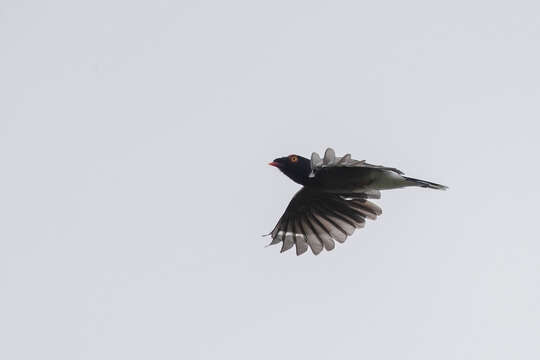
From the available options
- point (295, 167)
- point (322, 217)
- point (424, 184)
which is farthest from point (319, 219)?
point (424, 184)

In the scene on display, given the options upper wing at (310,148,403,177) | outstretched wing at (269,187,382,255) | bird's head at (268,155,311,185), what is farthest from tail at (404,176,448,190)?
bird's head at (268,155,311,185)

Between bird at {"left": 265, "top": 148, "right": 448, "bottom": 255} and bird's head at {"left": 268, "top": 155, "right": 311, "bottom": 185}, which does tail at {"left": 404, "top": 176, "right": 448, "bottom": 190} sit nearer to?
bird at {"left": 265, "top": 148, "right": 448, "bottom": 255}

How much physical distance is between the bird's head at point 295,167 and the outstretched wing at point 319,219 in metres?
0.90

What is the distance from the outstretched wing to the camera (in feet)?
45.2

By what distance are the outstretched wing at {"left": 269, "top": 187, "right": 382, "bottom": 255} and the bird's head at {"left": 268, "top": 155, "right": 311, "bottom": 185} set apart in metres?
0.90

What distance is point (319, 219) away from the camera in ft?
45.8

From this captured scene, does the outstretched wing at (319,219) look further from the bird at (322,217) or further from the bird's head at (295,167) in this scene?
the bird's head at (295,167)

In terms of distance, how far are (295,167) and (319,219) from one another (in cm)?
143

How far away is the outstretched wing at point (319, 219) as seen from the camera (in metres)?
13.8

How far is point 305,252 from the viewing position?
13.8 metres

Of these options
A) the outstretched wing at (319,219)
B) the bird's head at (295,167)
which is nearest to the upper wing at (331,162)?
the bird's head at (295,167)

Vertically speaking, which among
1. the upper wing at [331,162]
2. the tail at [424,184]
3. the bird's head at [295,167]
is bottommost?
the tail at [424,184]

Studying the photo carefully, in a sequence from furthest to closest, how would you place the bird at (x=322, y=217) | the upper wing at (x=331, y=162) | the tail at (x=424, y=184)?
the bird at (x=322, y=217)
the tail at (x=424, y=184)
the upper wing at (x=331, y=162)

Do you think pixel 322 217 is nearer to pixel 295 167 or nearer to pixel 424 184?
pixel 295 167
